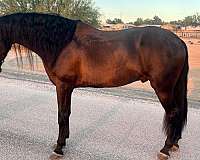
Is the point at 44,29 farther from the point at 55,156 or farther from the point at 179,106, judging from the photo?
the point at 179,106

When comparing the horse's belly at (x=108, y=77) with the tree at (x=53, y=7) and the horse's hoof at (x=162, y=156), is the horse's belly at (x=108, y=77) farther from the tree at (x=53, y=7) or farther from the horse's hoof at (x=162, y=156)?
the tree at (x=53, y=7)

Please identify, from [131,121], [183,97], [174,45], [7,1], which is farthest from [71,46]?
[7,1]

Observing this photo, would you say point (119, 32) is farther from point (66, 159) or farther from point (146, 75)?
point (66, 159)

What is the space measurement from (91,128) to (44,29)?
1660 millimetres

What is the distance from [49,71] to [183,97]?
1654 millimetres

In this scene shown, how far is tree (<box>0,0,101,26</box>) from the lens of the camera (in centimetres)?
2530

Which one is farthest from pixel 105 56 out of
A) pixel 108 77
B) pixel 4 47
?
pixel 4 47

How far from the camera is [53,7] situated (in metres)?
25.6

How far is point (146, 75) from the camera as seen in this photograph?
3.52 meters

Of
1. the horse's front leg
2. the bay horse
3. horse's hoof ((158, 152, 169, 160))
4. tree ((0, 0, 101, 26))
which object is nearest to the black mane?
the bay horse

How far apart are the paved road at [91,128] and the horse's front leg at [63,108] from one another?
0.44ft

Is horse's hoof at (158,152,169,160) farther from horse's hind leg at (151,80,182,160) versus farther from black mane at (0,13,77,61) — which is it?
black mane at (0,13,77,61)

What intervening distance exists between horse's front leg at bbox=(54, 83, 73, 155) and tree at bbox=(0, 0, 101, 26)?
21718 millimetres

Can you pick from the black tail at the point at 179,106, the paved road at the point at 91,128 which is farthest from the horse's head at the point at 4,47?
the black tail at the point at 179,106
